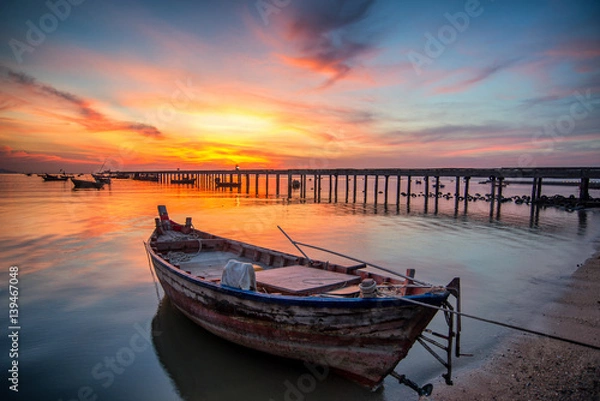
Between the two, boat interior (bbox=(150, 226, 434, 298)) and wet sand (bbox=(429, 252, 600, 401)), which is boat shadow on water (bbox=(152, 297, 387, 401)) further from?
wet sand (bbox=(429, 252, 600, 401))

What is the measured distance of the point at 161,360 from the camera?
7516mm

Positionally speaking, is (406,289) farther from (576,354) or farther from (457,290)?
(576,354)

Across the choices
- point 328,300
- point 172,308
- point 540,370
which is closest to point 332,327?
point 328,300

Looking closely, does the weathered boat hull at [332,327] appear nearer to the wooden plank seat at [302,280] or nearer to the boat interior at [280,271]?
the boat interior at [280,271]

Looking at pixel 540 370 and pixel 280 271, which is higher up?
pixel 280 271

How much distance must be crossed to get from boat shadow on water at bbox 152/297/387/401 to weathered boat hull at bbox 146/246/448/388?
1.55 ft

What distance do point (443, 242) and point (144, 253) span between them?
16.2 m

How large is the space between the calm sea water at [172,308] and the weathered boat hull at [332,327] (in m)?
0.68

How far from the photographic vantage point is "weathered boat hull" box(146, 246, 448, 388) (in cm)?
534

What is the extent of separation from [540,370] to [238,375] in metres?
5.41

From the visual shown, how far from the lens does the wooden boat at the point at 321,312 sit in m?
5.37

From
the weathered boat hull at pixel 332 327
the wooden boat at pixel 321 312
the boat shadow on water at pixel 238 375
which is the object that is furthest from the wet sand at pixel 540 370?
the boat shadow on water at pixel 238 375

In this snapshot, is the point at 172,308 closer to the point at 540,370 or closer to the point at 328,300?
the point at 328,300

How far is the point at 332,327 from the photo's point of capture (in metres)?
5.67
